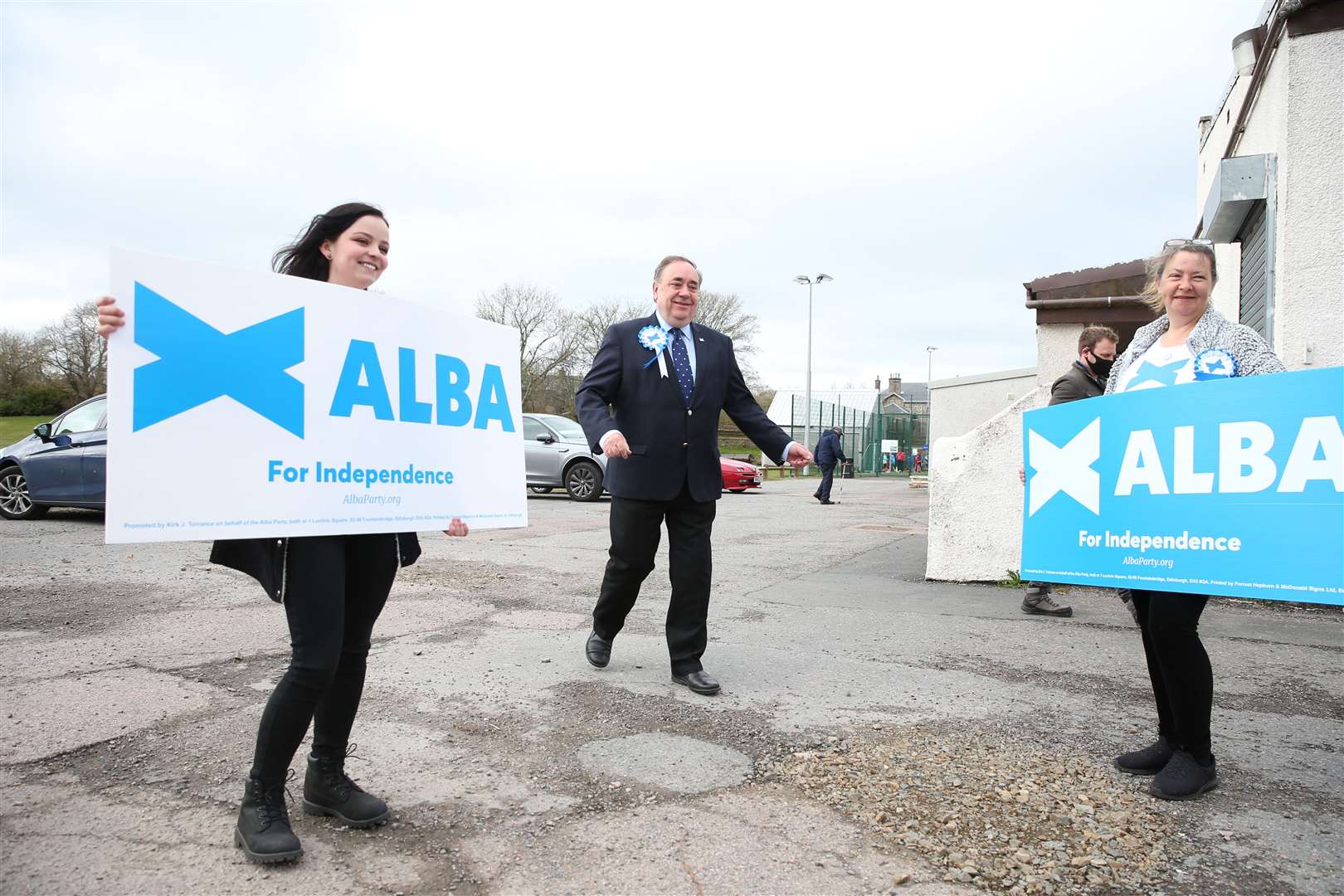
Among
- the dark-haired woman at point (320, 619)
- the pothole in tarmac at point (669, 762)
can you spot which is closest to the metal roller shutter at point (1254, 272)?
the pothole in tarmac at point (669, 762)

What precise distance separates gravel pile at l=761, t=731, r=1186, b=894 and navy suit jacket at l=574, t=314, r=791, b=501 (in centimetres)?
145

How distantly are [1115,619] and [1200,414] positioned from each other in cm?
365

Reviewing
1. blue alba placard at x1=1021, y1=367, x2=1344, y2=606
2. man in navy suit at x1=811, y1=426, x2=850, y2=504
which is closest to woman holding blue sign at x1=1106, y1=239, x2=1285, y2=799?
blue alba placard at x1=1021, y1=367, x2=1344, y2=606

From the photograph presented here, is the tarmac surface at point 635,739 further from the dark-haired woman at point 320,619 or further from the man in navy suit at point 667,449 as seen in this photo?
the man in navy suit at point 667,449

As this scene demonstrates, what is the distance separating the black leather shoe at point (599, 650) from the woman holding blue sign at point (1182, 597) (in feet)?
7.72

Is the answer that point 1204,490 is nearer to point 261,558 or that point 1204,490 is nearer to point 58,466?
point 261,558

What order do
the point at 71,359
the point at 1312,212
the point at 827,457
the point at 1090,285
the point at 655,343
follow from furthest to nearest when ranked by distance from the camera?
the point at 71,359 → the point at 827,457 → the point at 1090,285 → the point at 1312,212 → the point at 655,343

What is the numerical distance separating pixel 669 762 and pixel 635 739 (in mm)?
272

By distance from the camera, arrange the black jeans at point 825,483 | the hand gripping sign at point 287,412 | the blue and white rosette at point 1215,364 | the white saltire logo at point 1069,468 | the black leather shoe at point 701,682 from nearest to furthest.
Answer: the hand gripping sign at point 287,412 < the blue and white rosette at point 1215,364 < the white saltire logo at point 1069,468 < the black leather shoe at point 701,682 < the black jeans at point 825,483

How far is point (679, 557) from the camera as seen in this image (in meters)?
4.34

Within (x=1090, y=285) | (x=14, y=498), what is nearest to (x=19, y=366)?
(x=14, y=498)

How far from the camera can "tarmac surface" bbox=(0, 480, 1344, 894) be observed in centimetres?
245

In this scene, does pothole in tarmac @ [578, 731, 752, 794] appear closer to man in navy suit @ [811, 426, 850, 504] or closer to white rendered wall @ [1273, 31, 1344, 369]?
Result: white rendered wall @ [1273, 31, 1344, 369]

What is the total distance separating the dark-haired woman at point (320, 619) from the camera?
249 cm
